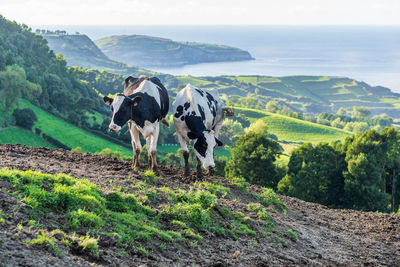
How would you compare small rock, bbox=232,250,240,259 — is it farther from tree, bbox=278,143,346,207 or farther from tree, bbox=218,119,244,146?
tree, bbox=218,119,244,146

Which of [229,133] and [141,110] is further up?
[141,110]

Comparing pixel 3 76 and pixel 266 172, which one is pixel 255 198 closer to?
pixel 266 172

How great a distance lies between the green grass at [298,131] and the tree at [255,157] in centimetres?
10108

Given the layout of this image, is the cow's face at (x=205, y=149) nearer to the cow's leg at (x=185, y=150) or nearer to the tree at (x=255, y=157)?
the cow's leg at (x=185, y=150)

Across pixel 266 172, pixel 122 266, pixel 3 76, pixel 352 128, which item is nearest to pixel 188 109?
pixel 122 266

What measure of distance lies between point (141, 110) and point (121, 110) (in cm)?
88

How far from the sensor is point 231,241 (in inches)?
425

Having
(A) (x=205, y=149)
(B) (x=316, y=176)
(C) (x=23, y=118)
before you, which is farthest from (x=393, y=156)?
(C) (x=23, y=118)

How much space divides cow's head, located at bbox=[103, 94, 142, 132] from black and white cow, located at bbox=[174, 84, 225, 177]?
2235 mm

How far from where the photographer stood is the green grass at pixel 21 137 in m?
61.0

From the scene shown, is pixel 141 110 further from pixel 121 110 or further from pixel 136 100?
pixel 121 110

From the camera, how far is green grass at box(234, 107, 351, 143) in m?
144

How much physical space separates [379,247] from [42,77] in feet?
321

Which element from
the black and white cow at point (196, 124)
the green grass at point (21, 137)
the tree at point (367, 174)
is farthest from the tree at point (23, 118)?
the black and white cow at point (196, 124)
